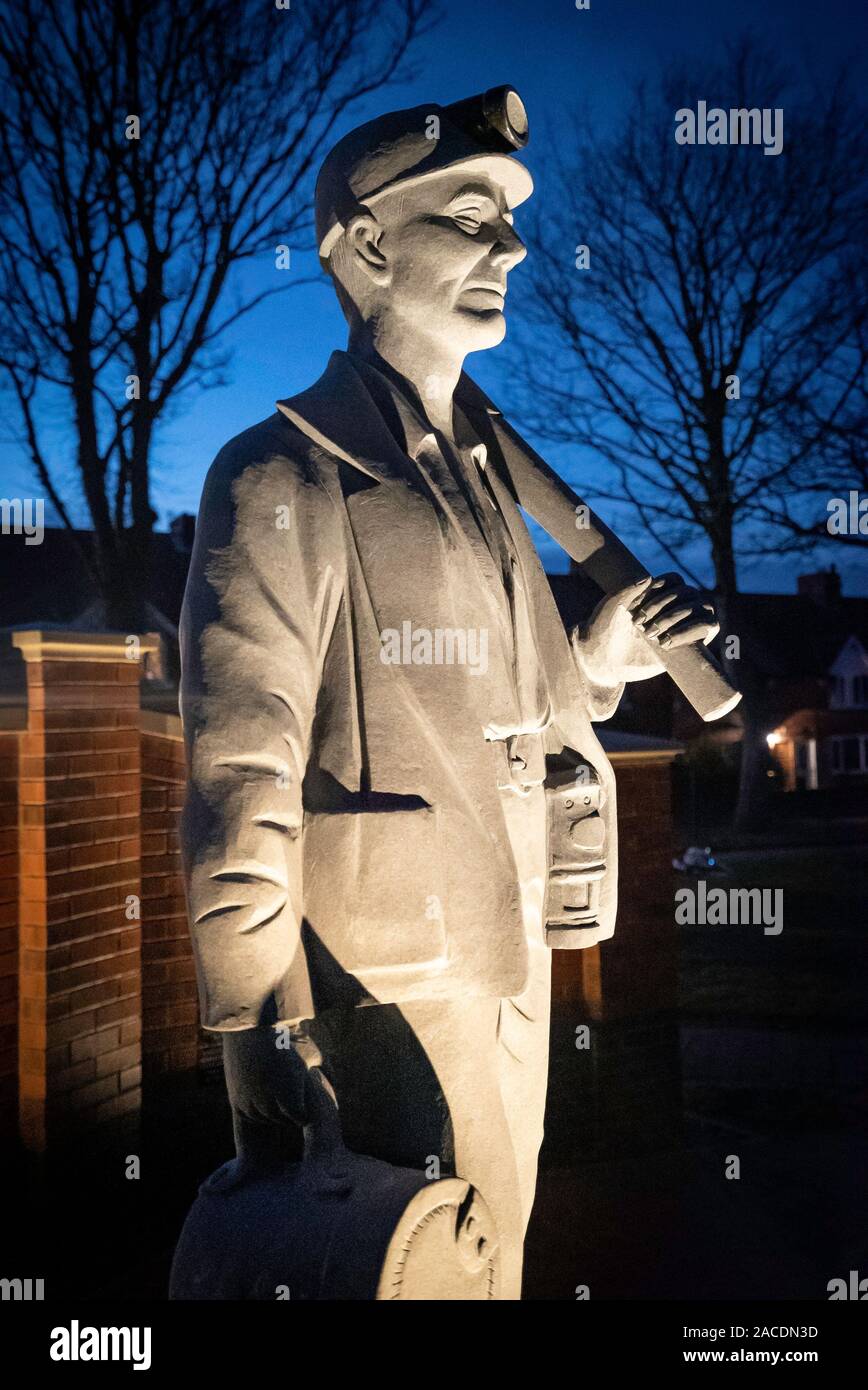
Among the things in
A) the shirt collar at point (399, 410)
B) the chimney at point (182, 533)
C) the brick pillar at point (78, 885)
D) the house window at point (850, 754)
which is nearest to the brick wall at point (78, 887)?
the brick pillar at point (78, 885)

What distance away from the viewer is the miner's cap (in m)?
2.39

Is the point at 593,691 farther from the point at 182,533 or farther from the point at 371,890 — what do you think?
the point at 182,533

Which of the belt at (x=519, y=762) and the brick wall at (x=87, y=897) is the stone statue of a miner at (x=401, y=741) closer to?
the belt at (x=519, y=762)

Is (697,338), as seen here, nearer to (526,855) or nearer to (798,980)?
(798,980)

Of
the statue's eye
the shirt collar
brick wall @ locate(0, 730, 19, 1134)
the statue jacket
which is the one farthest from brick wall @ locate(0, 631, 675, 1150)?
the statue's eye

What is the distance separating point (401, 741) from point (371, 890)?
0.27m

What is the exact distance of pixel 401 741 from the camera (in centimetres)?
220

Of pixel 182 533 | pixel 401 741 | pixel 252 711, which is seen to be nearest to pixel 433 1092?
pixel 401 741

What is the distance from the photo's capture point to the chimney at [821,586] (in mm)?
10383

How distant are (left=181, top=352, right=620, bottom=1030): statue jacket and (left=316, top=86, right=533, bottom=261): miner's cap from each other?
0.45 m

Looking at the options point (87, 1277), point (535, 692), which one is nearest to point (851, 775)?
point (87, 1277)

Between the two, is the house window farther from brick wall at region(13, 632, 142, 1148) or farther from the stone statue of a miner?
the stone statue of a miner

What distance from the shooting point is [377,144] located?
2.40m

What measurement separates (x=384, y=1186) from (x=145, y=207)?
557 centimetres
